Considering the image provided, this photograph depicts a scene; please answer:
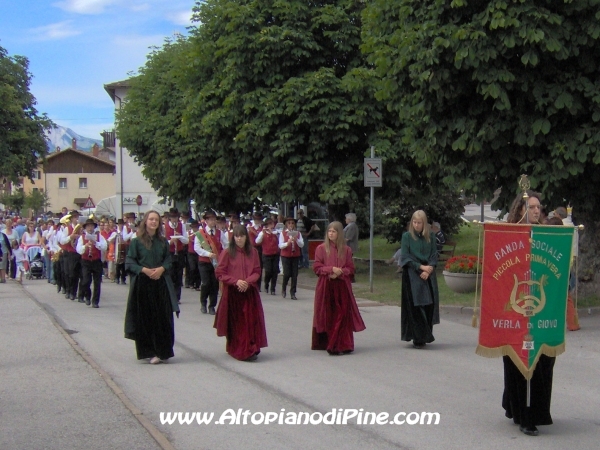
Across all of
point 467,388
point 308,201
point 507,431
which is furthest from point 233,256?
point 308,201

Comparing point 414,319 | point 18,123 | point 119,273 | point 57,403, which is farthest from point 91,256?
point 18,123

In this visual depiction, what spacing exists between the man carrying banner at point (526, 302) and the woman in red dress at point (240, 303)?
14.1ft

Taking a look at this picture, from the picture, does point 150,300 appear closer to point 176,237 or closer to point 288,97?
point 176,237

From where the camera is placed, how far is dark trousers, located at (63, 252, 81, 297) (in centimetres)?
1920

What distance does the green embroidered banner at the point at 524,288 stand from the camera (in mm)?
6766

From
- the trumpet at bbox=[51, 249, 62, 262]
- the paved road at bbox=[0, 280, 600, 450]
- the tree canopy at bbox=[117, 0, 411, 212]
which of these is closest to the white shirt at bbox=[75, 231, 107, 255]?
the trumpet at bbox=[51, 249, 62, 262]

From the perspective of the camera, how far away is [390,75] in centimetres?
1533

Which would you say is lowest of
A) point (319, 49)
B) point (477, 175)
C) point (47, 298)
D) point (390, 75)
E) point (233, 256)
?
point (47, 298)

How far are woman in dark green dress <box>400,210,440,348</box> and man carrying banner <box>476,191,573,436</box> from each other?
440 cm

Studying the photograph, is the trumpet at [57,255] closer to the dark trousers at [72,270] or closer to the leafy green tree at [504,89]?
the dark trousers at [72,270]

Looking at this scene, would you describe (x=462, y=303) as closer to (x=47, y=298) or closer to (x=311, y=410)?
(x=311, y=410)

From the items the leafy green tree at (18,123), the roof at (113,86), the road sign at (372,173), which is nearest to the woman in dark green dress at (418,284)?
the road sign at (372,173)

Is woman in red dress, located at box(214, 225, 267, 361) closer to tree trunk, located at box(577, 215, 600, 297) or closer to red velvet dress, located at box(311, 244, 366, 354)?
red velvet dress, located at box(311, 244, 366, 354)

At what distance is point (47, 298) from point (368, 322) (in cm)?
951
